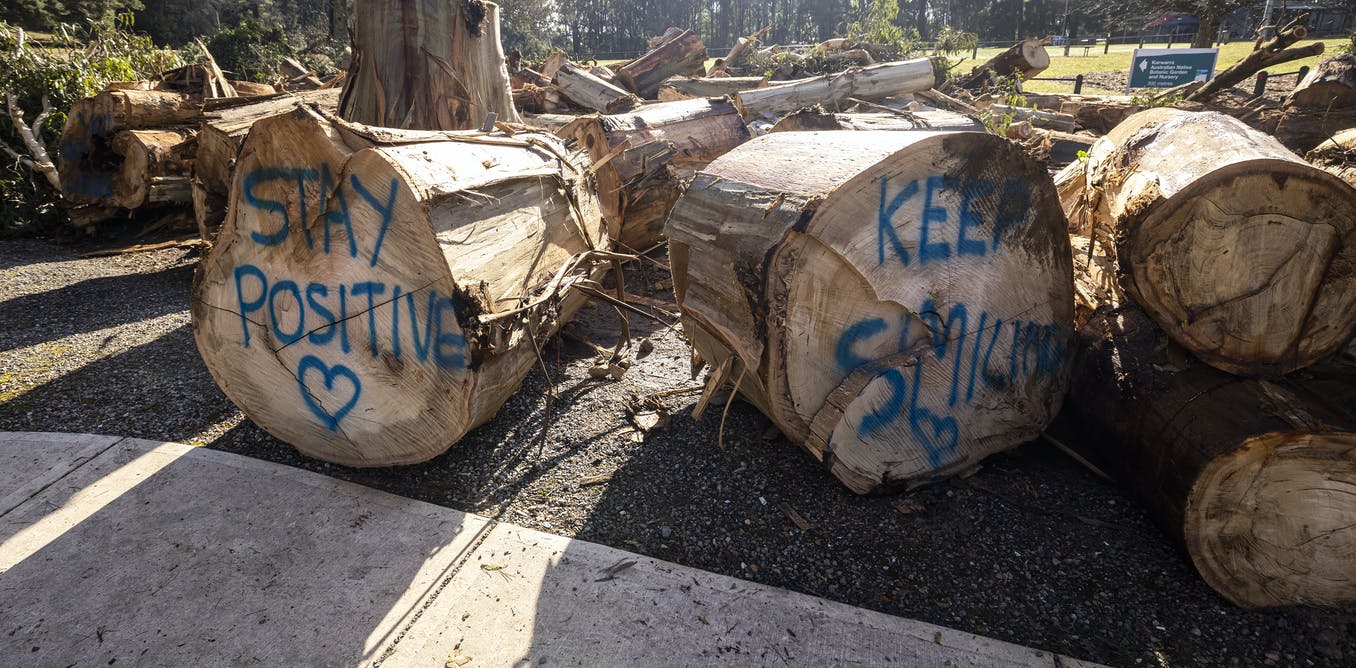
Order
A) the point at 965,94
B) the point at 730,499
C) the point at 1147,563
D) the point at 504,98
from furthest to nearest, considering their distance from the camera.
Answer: the point at 965,94 < the point at 504,98 < the point at 730,499 < the point at 1147,563

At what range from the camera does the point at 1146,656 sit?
1.91 metres

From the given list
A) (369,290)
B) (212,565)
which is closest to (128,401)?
(212,565)

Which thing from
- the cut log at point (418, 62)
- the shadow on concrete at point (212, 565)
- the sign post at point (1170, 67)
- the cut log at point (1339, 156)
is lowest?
the shadow on concrete at point (212, 565)

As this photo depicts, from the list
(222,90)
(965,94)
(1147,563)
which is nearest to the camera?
(1147,563)

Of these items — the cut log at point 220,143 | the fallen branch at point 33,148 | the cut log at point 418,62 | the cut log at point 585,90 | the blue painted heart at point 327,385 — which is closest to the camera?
the blue painted heart at point 327,385

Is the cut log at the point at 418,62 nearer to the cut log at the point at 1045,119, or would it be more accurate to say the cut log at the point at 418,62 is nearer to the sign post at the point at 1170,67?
the cut log at the point at 1045,119

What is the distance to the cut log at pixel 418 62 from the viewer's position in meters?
4.56

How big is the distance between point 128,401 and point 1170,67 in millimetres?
13147

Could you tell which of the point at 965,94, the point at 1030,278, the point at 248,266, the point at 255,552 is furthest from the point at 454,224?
the point at 965,94

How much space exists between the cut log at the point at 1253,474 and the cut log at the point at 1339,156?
104 cm

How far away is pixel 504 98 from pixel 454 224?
10.2 ft

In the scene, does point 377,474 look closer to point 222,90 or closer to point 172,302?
point 172,302

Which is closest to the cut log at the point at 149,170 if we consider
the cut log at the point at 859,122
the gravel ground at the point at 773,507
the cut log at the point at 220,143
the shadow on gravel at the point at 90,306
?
the shadow on gravel at the point at 90,306

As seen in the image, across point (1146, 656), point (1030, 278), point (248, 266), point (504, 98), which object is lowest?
point (1146, 656)
